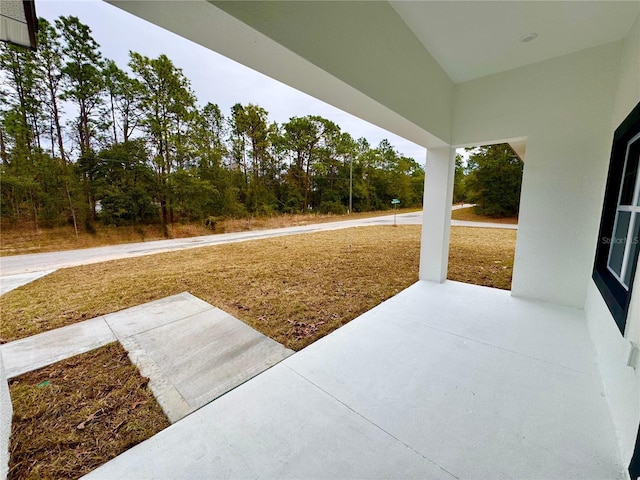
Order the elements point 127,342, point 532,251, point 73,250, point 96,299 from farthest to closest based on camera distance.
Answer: point 73,250
point 96,299
point 532,251
point 127,342

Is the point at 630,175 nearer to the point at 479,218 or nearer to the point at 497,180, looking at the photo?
the point at 497,180

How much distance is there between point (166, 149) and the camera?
34.4 ft

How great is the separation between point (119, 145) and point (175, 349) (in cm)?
1047

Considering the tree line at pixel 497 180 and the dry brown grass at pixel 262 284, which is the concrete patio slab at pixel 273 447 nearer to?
the dry brown grass at pixel 262 284

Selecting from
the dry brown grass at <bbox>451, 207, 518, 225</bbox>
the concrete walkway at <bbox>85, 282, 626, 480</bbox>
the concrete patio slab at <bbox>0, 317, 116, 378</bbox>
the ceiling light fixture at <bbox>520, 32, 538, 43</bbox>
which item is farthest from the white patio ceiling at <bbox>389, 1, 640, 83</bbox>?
the dry brown grass at <bbox>451, 207, 518, 225</bbox>

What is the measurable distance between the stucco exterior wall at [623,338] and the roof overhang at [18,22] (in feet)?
9.34

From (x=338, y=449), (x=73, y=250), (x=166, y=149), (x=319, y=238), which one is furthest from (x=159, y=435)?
(x=166, y=149)

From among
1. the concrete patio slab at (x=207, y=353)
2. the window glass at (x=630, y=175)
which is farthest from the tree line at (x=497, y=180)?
the concrete patio slab at (x=207, y=353)

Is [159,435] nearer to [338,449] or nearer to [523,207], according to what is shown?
[338,449]

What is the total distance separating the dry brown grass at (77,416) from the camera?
4.32 ft

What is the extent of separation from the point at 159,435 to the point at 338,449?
3.31 ft

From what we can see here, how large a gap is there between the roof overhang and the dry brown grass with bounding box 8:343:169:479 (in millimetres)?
1964

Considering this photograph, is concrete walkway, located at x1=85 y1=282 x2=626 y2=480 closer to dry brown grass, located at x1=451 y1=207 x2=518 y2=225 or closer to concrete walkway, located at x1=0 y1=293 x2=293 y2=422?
concrete walkway, located at x1=0 y1=293 x2=293 y2=422

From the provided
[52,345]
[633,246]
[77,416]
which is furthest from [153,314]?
[633,246]
